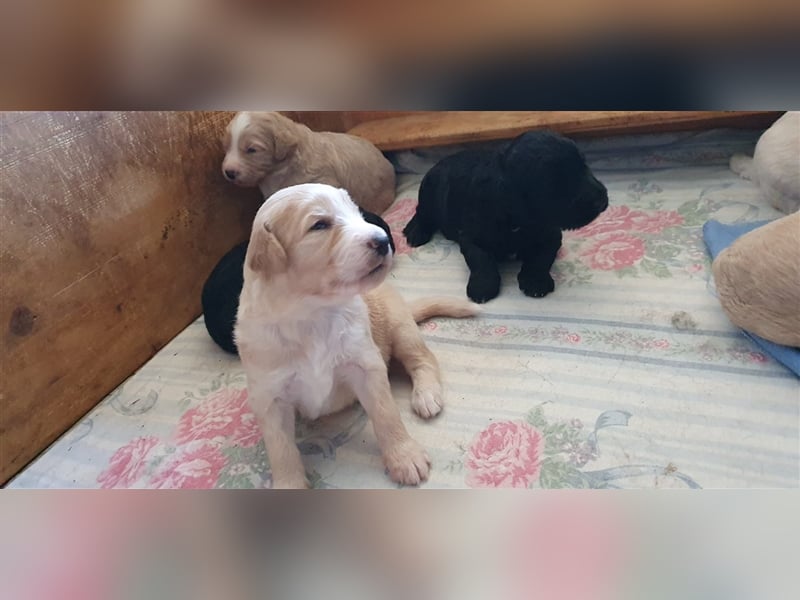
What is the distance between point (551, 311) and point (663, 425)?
0.29 m

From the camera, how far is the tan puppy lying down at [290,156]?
976 millimetres

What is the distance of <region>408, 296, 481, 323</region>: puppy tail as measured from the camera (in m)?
1.01

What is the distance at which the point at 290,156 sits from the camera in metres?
1.06

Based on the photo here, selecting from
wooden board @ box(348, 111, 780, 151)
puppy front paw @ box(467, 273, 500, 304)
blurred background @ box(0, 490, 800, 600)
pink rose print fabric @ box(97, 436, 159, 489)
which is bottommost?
puppy front paw @ box(467, 273, 500, 304)

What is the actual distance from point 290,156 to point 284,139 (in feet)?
0.17

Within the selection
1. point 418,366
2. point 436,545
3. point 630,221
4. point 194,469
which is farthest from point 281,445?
point 630,221

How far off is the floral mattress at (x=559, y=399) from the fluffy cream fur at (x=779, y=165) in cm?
3

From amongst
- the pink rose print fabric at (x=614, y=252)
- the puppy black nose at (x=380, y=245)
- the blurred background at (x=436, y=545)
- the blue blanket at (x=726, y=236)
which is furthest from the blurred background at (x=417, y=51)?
the pink rose print fabric at (x=614, y=252)

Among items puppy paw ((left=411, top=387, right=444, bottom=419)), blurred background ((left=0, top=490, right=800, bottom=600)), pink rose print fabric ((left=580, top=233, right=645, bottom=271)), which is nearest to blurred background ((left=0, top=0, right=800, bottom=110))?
blurred background ((left=0, top=490, right=800, bottom=600))

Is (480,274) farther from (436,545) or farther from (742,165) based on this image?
(436,545)

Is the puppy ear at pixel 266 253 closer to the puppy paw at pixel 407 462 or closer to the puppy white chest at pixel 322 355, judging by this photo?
the puppy white chest at pixel 322 355

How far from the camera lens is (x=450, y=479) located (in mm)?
752

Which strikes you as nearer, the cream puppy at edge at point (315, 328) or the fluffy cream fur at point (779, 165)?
the cream puppy at edge at point (315, 328)

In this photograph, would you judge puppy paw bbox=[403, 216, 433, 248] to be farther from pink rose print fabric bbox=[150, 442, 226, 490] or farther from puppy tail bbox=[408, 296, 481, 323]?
pink rose print fabric bbox=[150, 442, 226, 490]
